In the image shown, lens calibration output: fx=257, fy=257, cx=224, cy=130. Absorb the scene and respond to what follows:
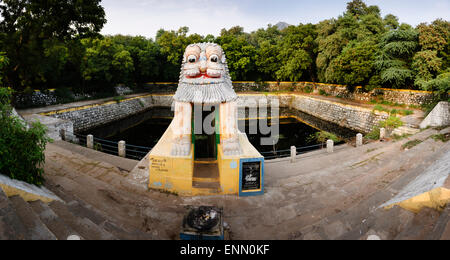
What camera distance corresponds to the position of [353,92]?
19188 mm

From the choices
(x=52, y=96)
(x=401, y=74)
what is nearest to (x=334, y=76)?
(x=401, y=74)

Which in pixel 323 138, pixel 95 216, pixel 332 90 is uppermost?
pixel 332 90

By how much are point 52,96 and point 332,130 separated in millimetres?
17804

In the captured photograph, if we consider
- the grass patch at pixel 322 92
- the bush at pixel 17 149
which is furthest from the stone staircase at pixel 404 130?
the bush at pixel 17 149

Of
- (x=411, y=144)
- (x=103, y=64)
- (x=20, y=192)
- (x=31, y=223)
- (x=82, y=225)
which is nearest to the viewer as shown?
(x=31, y=223)

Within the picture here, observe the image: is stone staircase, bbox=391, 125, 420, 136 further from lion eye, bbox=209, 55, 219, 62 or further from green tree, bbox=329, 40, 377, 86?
lion eye, bbox=209, 55, 219, 62

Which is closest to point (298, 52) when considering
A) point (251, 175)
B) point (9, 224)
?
point (251, 175)

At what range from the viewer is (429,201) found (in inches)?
132

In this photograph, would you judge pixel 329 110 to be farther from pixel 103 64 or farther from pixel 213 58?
pixel 103 64

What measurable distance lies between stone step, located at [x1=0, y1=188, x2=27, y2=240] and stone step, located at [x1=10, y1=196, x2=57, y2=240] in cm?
6

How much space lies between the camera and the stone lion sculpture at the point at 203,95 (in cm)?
532

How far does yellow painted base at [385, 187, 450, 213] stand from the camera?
324 centimetres

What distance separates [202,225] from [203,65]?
3204 mm

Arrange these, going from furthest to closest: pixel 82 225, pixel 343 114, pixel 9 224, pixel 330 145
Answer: pixel 343 114 → pixel 330 145 → pixel 82 225 → pixel 9 224
